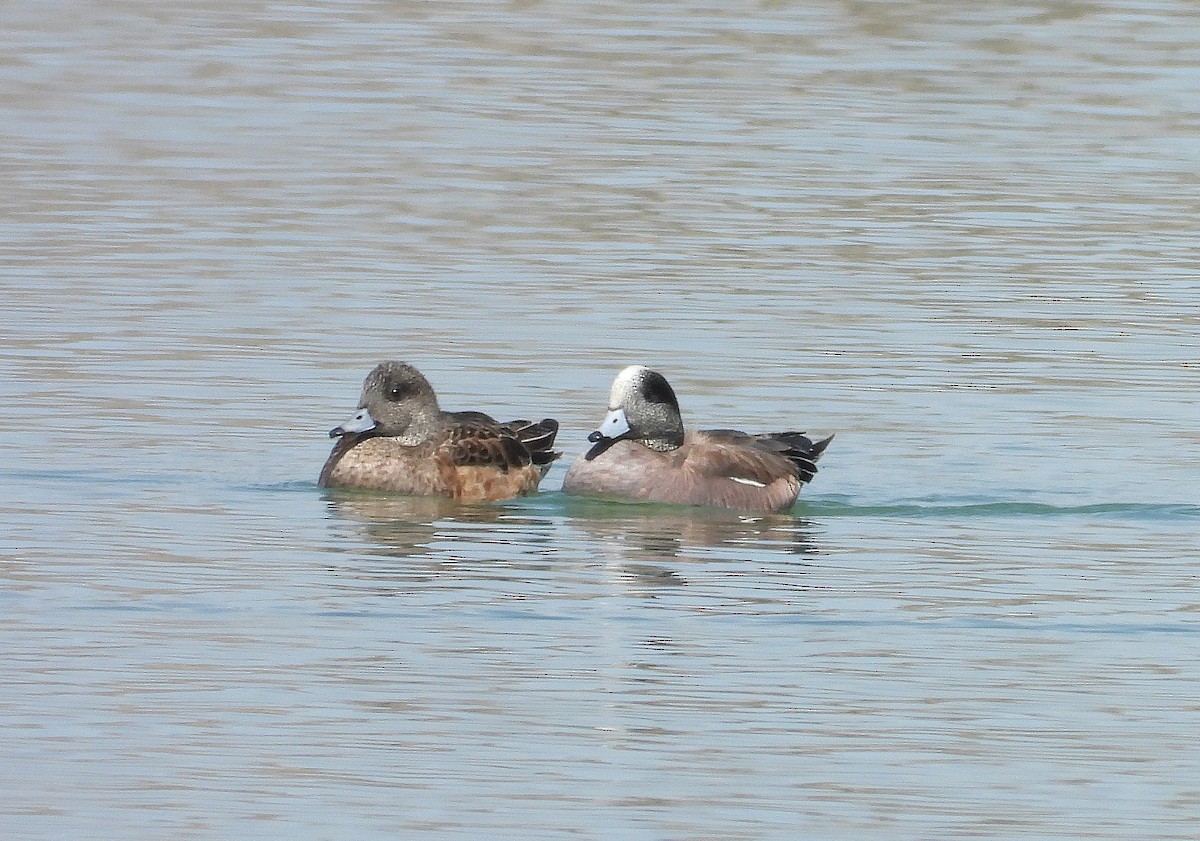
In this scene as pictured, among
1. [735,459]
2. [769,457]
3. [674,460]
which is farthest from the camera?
[674,460]

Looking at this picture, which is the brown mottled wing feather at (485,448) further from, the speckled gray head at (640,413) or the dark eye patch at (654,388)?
the dark eye patch at (654,388)

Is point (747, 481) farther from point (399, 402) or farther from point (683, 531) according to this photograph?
point (399, 402)

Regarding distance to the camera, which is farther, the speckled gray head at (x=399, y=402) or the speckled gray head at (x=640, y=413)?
the speckled gray head at (x=399, y=402)

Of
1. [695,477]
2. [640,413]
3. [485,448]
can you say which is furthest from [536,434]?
[695,477]

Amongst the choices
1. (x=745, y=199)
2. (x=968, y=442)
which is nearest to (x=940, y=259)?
(x=745, y=199)

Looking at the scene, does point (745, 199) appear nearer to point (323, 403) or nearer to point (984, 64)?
point (323, 403)

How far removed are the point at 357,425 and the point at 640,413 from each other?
1.51 metres

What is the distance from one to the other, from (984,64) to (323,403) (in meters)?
18.7

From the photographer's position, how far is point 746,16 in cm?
3719

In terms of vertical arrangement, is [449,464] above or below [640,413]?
below

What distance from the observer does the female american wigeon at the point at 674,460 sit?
15.1m

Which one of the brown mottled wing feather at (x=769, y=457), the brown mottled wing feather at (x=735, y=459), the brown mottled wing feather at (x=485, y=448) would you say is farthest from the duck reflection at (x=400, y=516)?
the brown mottled wing feather at (x=769, y=457)

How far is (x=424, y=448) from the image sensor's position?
51.3 ft

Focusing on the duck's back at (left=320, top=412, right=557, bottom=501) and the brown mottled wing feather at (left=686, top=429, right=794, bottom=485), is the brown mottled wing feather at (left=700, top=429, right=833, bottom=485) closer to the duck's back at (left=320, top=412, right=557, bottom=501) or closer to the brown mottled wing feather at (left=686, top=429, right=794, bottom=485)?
the brown mottled wing feather at (left=686, top=429, right=794, bottom=485)
